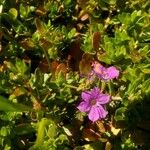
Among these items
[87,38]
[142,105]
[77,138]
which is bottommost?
[77,138]

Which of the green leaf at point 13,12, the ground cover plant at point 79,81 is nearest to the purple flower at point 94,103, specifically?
the ground cover plant at point 79,81

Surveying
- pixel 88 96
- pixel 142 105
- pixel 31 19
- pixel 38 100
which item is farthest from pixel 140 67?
pixel 31 19

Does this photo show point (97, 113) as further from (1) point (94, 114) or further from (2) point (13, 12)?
(2) point (13, 12)

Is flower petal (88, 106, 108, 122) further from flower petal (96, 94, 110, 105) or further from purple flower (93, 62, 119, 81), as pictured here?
purple flower (93, 62, 119, 81)

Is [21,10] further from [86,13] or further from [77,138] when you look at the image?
[77,138]

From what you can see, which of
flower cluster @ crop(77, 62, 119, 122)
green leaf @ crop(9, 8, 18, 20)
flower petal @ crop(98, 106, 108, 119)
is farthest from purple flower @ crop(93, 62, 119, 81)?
green leaf @ crop(9, 8, 18, 20)

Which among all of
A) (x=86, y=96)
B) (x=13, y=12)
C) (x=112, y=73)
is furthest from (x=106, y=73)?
(x=13, y=12)

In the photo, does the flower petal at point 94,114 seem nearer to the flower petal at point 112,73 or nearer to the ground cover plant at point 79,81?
the ground cover plant at point 79,81

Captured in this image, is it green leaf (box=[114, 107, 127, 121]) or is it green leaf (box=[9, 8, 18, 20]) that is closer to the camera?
green leaf (box=[114, 107, 127, 121])
